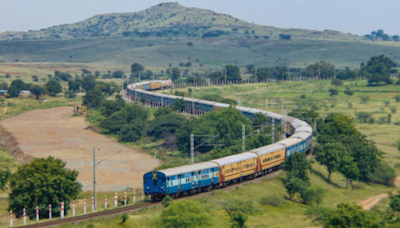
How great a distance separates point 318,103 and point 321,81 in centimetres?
6152

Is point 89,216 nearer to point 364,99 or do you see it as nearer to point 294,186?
point 294,186

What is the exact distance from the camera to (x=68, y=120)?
12031cm

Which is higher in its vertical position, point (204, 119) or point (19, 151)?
point (204, 119)

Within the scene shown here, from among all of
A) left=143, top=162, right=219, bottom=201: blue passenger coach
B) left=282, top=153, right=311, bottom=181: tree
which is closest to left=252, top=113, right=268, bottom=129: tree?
left=282, top=153, right=311, bottom=181: tree

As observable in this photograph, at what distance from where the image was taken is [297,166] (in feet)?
194

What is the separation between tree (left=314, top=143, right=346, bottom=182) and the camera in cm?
6494

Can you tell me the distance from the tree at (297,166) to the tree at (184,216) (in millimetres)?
21262

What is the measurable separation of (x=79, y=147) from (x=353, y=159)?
4447cm

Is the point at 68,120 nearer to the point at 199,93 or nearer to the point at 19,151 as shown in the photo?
the point at 19,151

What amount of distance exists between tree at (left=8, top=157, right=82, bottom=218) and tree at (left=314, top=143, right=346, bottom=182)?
107ft

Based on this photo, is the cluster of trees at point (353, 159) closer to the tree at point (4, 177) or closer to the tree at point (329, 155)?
the tree at point (329, 155)

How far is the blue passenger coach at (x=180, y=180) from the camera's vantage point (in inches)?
1799

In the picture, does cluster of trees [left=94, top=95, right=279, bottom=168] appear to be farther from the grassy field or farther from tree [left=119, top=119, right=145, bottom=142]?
the grassy field

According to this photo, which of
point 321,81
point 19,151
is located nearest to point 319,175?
point 19,151
